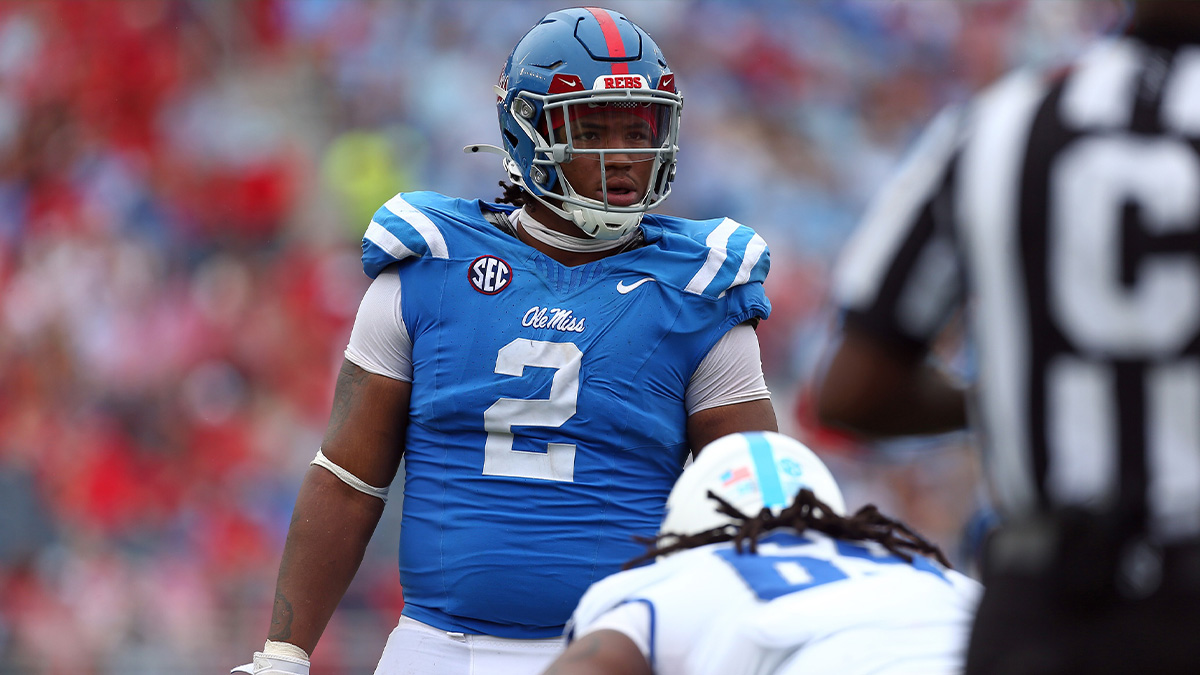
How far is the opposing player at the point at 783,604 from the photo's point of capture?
1814mm

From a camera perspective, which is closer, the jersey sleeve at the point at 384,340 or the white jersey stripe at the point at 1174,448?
the white jersey stripe at the point at 1174,448

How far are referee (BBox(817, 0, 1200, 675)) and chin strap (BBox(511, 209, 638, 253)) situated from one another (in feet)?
5.64

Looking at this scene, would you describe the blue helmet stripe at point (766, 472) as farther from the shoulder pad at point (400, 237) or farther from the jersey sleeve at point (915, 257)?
the shoulder pad at point (400, 237)

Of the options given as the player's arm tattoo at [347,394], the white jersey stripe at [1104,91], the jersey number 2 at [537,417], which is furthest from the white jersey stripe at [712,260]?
the white jersey stripe at [1104,91]

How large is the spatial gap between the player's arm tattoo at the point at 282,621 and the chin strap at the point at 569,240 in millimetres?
959

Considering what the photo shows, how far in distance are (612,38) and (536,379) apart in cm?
81

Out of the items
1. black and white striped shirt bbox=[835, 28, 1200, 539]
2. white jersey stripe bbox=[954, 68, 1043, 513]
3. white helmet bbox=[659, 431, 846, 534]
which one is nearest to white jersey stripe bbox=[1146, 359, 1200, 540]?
black and white striped shirt bbox=[835, 28, 1200, 539]

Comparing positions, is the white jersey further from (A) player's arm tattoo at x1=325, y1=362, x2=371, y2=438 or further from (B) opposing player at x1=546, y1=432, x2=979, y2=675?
(A) player's arm tattoo at x1=325, y1=362, x2=371, y2=438

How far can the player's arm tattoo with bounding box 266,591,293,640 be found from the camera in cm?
295

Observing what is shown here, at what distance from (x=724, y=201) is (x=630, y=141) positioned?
185 inches

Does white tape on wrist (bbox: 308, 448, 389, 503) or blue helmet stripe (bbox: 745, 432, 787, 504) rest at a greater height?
blue helmet stripe (bbox: 745, 432, 787, 504)

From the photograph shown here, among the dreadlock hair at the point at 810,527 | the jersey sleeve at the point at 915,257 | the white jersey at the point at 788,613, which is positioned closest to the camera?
the jersey sleeve at the point at 915,257

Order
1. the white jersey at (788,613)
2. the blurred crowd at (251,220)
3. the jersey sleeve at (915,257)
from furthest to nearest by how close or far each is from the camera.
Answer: the blurred crowd at (251,220)
the white jersey at (788,613)
the jersey sleeve at (915,257)

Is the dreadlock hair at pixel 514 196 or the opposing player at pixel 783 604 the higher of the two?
the dreadlock hair at pixel 514 196
